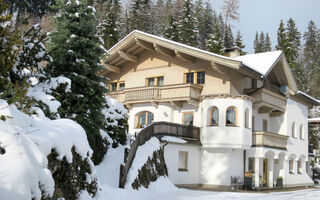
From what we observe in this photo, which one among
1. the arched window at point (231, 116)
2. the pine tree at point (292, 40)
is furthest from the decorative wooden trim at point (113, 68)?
the pine tree at point (292, 40)

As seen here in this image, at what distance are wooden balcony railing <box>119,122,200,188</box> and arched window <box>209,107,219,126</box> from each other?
1.06 m

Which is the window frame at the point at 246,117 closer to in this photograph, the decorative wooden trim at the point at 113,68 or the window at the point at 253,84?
the window at the point at 253,84

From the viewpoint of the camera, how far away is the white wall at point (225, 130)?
71.1 feet

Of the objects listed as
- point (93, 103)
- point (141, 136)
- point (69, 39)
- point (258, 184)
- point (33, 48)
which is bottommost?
point (258, 184)

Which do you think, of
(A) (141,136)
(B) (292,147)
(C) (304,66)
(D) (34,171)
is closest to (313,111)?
(C) (304,66)

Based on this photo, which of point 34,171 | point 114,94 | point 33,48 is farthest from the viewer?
point 114,94

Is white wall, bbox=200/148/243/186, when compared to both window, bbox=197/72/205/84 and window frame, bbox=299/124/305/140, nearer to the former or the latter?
window, bbox=197/72/205/84

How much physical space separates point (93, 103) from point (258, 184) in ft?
40.7

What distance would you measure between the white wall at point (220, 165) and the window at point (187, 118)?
2.25 metres

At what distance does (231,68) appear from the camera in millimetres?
23000

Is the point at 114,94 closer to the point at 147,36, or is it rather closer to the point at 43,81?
the point at 147,36

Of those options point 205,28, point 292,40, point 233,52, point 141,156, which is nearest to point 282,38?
point 292,40

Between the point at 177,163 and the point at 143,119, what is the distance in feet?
20.4

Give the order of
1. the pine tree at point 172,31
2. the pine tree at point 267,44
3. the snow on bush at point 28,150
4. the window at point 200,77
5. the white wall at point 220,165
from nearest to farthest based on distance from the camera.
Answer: the snow on bush at point 28,150, the white wall at point 220,165, the window at point 200,77, the pine tree at point 172,31, the pine tree at point 267,44
